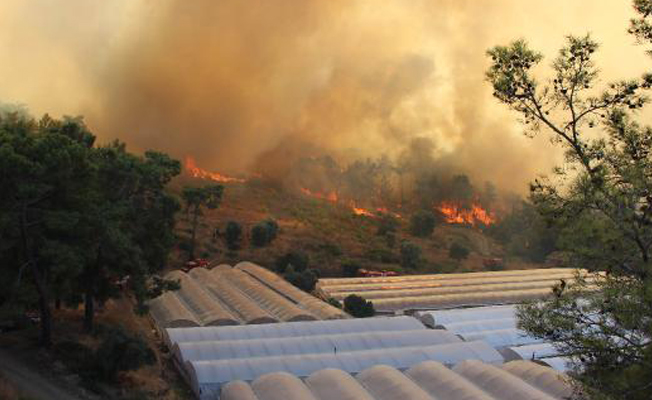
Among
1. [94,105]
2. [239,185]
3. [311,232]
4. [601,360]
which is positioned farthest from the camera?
[239,185]

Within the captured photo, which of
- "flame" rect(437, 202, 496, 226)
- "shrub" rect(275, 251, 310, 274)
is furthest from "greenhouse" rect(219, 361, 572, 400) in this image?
"flame" rect(437, 202, 496, 226)

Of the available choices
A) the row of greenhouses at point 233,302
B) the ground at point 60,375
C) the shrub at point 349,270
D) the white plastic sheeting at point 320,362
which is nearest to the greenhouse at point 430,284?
the row of greenhouses at point 233,302

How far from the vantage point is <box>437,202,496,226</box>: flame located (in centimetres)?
8462

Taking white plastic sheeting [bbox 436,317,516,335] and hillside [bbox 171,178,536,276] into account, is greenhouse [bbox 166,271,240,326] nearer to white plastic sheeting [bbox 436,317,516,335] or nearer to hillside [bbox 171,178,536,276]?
hillside [bbox 171,178,536,276]

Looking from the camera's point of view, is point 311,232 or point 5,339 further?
point 311,232

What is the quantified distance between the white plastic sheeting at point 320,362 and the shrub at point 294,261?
24.2 m

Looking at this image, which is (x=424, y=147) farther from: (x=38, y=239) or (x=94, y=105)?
(x=38, y=239)

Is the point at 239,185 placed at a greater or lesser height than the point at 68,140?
greater

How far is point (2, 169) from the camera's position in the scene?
24.6 m

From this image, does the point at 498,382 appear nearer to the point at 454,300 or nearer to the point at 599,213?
the point at 599,213

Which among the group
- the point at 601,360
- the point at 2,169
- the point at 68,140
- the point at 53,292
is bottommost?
the point at 601,360

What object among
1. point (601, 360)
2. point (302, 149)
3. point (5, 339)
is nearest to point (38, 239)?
point (5, 339)

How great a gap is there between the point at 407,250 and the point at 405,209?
2425 centimetres

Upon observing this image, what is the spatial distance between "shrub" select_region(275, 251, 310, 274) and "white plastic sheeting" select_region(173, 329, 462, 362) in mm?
21104
